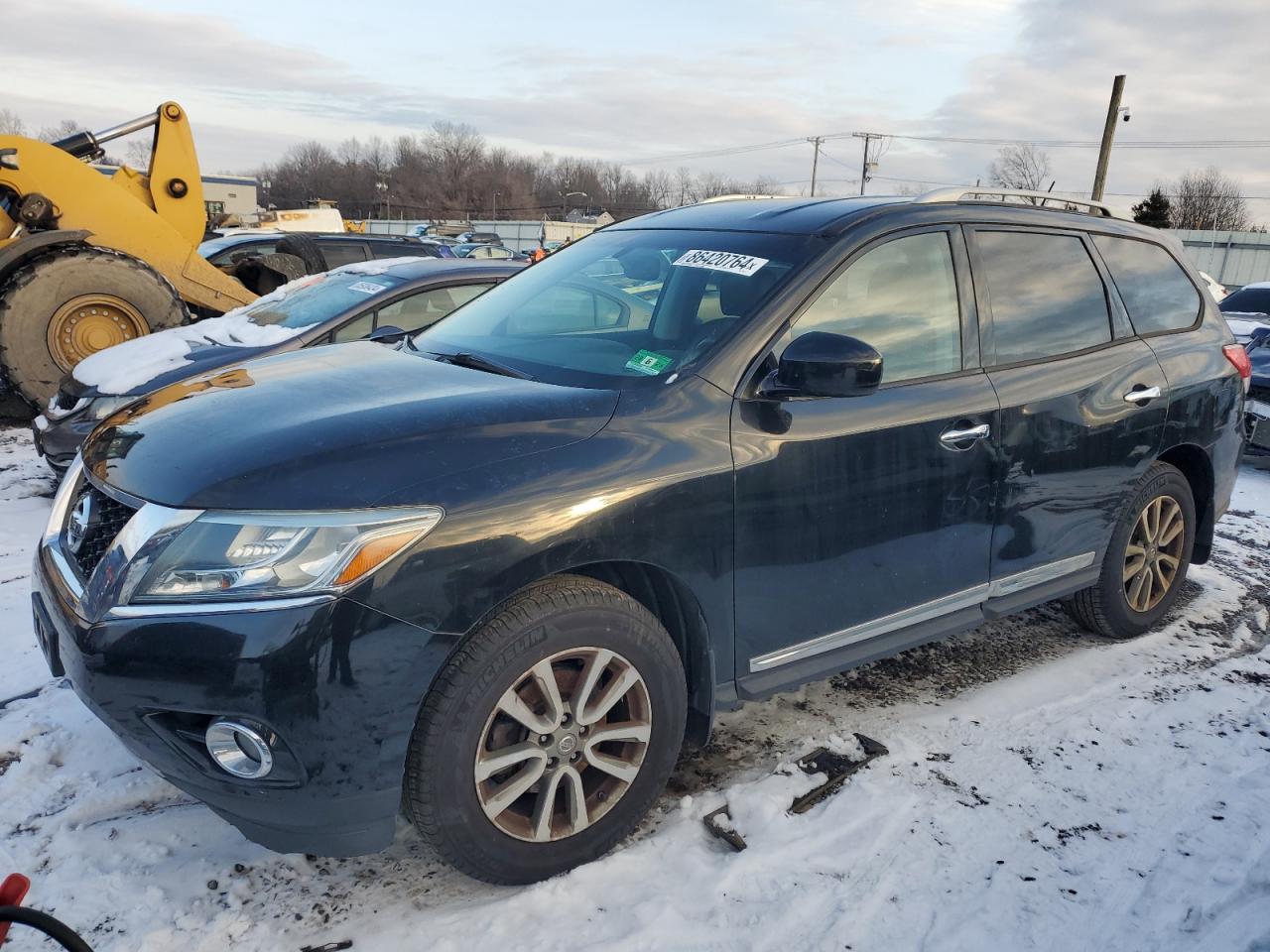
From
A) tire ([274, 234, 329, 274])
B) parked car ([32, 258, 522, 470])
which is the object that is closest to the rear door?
parked car ([32, 258, 522, 470])

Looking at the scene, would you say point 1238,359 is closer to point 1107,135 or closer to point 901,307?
point 901,307

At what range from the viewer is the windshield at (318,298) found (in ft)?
19.3

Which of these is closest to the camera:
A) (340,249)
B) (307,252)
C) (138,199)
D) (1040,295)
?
(1040,295)

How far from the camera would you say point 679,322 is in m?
3.00

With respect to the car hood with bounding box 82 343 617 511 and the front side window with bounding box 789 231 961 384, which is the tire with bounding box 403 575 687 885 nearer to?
the car hood with bounding box 82 343 617 511

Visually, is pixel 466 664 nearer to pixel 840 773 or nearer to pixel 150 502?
pixel 150 502

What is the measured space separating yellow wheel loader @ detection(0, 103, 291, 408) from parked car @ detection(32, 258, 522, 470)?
225 centimetres

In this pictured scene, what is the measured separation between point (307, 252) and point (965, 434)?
9.28 meters

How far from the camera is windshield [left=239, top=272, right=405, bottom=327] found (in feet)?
19.3

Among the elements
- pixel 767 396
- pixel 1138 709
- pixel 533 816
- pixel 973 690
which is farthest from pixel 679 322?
pixel 1138 709

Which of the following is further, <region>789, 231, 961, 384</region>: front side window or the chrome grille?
<region>789, 231, 961, 384</region>: front side window

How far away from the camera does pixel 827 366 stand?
104 inches

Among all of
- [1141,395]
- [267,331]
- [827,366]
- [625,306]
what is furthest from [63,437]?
[1141,395]

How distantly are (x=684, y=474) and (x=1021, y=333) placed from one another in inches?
67.9
